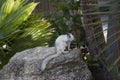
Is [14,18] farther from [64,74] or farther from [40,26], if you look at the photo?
[64,74]

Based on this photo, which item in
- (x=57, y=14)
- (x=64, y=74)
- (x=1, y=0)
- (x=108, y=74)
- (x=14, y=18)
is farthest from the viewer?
(x=1, y=0)

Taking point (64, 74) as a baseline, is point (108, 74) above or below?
below

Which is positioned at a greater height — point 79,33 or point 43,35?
point 79,33

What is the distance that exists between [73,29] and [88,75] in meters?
1.11

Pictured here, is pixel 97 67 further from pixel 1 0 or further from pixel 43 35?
pixel 1 0

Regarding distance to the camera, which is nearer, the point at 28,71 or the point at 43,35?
the point at 28,71

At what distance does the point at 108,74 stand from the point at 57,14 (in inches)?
54.7

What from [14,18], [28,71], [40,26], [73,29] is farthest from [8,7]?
[28,71]

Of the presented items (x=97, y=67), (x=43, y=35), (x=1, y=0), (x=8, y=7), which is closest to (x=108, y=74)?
(x=97, y=67)

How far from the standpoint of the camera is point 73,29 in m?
4.95

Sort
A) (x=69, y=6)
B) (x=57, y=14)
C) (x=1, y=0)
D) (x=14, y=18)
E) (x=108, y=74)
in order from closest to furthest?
(x=108, y=74) → (x=69, y=6) → (x=57, y=14) → (x=14, y=18) → (x=1, y=0)

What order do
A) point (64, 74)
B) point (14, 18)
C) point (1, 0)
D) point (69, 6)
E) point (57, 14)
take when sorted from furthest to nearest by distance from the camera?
point (1, 0)
point (14, 18)
point (57, 14)
point (69, 6)
point (64, 74)

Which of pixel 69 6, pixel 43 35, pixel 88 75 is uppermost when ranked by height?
pixel 69 6

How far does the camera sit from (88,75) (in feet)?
13.2
